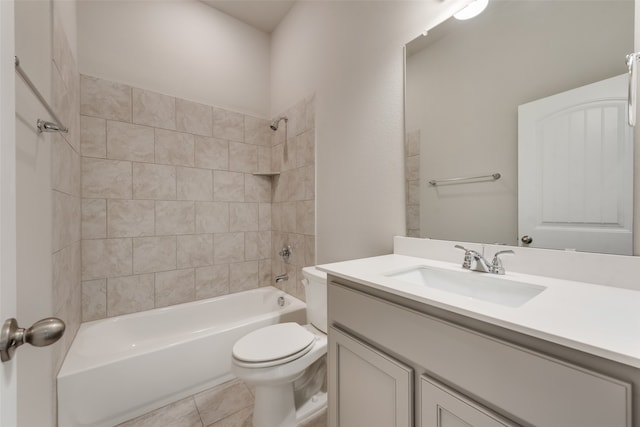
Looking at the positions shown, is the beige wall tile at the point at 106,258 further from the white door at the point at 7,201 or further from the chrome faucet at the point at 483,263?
the chrome faucet at the point at 483,263

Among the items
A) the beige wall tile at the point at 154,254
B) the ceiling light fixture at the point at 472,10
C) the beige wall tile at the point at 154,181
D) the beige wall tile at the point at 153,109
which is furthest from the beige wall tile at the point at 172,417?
the ceiling light fixture at the point at 472,10

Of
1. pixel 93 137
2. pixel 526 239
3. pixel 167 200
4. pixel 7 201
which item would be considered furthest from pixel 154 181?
pixel 526 239

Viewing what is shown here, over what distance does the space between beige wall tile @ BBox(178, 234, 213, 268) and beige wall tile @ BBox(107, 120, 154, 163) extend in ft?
2.22

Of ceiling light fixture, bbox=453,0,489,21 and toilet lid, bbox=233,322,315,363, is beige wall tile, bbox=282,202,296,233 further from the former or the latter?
ceiling light fixture, bbox=453,0,489,21

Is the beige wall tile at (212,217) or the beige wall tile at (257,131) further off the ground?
the beige wall tile at (257,131)

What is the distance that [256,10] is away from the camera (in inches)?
89.3

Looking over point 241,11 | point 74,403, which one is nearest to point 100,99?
point 241,11

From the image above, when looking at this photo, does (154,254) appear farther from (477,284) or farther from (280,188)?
(477,284)

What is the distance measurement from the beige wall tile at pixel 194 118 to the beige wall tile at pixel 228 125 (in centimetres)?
4

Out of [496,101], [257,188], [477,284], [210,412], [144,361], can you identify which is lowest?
[210,412]

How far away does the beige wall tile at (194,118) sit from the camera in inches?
82.6

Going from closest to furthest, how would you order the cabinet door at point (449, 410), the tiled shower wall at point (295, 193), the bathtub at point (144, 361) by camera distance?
the cabinet door at point (449, 410) → the bathtub at point (144, 361) → the tiled shower wall at point (295, 193)

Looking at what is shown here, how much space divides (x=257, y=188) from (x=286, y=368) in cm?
167

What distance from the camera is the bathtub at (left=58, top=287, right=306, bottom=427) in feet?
4.20
